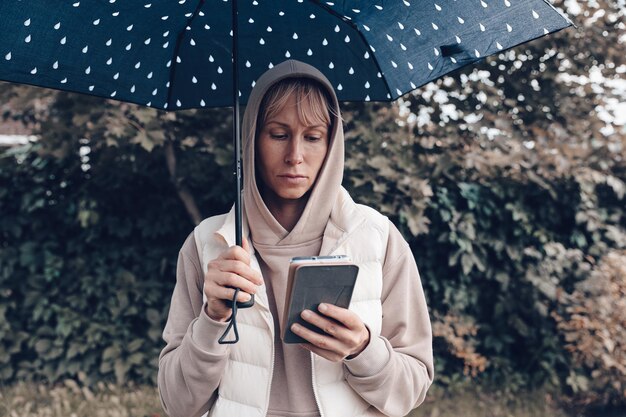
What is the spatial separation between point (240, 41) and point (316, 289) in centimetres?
106

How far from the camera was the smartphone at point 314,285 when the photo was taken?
4.61 ft

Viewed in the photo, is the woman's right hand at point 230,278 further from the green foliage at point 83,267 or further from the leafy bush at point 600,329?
the leafy bush at point 600,329

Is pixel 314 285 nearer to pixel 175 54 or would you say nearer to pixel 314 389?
pixel 314 389

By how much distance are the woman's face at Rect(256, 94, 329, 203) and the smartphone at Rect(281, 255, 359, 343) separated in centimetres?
31

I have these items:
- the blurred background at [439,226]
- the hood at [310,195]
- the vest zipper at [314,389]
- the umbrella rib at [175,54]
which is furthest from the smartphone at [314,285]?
the blurred background at [439,226]

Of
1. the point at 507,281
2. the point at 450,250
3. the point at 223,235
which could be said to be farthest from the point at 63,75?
the point at 507,281

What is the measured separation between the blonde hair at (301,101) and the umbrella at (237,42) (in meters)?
0.10

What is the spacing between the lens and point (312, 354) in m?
1.61

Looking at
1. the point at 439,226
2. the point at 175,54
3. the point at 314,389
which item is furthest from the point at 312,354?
the point at 439,226

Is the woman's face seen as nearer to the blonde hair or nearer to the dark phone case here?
the blonde hair

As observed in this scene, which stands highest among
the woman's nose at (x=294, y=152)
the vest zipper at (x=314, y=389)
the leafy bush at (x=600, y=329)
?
the woman's nose at (x=294, y=152)

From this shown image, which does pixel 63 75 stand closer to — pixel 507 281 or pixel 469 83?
pixel 469 83

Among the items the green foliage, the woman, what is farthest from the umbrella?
the green foliage

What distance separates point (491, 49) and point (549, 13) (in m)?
0.18
